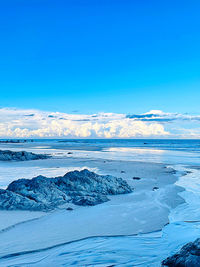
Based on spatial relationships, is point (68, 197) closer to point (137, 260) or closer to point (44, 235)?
point (44, 235)

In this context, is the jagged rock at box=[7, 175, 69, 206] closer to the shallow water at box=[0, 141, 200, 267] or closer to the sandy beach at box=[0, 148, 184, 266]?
the sandy beach at box=[0, 148, 184, 266]


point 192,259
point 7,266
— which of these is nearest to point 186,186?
point 192,259

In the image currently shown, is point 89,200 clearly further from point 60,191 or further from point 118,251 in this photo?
point 118,251

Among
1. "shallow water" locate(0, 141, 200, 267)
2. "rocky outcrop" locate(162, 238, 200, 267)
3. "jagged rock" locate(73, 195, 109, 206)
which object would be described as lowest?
"shallow water" locate(0, 141, 200, 267)

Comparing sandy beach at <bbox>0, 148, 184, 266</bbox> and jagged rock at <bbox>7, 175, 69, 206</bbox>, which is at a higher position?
jagged rock at <bbox>7, 175, 69, 206</bbox>

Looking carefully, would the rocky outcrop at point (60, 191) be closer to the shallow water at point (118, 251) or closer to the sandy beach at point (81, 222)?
the sandy beach at point (81, 222)

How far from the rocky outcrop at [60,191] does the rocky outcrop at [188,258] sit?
4.80 meters

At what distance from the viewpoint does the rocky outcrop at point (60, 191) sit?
27.6 feet

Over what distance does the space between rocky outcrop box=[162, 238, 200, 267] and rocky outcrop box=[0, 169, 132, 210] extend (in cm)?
480

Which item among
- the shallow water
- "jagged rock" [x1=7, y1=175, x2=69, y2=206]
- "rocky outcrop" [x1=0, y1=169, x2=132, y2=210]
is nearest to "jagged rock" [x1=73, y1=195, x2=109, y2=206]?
"rocky outcrop" [x1=0, y1=169, x2=132, y2=210]

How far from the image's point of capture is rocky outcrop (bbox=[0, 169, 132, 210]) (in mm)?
8406

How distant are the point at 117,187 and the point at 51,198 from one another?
3308 millimetres

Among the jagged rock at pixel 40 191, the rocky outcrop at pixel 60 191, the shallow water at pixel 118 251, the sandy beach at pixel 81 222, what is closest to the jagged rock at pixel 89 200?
the rocky outcrop at pixel 60 191

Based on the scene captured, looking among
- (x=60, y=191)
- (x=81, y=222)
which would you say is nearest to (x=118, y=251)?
(x=81, y=222)
